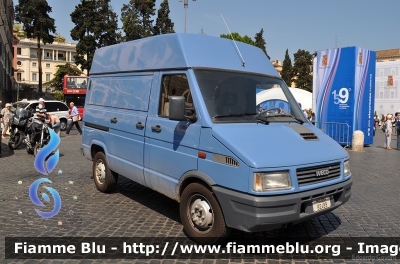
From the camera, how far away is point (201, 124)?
4672 mm

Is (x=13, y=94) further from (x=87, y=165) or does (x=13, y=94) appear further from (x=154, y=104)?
(x=154, y=104)

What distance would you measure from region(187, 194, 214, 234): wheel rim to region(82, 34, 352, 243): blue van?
13 mm

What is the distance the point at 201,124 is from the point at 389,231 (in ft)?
10.7

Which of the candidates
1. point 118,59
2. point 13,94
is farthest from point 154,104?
point 13,94

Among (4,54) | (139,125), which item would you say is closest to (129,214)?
(139,125)

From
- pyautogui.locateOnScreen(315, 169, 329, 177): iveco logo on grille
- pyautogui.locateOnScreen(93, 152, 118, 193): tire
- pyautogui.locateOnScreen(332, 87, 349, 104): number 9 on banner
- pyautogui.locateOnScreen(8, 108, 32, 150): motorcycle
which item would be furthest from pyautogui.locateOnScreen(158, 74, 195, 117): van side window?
pyautogui.locateOnScreen(332, 87, 349, 104): number 9 on banner

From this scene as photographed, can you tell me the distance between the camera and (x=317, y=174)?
446 centimetres

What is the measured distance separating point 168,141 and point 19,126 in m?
10.3

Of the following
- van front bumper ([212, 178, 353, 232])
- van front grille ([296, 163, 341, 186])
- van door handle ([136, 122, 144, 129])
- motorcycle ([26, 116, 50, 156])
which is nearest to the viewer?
van front bumper ([212, 178, 353, 232])

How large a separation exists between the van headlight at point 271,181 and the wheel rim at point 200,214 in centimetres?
78

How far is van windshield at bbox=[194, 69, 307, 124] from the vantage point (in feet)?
16.0

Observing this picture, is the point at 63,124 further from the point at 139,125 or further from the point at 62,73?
the point at 62,73

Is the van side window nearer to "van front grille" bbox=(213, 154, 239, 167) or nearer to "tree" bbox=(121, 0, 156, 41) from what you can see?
"van front grille" bbox=(213, 154, 239, 167)

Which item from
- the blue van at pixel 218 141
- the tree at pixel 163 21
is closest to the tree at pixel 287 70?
the tree at pixel 163 21
